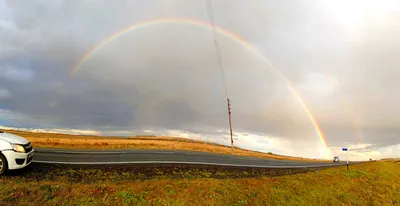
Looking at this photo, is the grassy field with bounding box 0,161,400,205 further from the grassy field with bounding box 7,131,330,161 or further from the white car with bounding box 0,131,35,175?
the grassy field with bounding box 7,131,330,161

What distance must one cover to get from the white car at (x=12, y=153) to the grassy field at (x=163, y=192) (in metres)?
0.52

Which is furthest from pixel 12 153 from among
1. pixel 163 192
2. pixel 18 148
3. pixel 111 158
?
pixel 111 158

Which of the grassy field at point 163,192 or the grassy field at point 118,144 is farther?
the grassy field at point 118,144

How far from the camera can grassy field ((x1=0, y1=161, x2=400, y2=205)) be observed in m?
8.46

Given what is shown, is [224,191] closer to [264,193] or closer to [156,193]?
[264,193]

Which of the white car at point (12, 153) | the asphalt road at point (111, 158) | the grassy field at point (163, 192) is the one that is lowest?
the grassy field at point (163, 192)

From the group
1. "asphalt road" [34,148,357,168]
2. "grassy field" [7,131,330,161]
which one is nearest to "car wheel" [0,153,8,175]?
"asphalt road" [34,148,357,168]

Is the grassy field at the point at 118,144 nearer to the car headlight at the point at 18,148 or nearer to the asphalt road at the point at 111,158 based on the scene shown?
the asphalt road at the point at 111,158

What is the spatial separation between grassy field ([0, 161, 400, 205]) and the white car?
52 centimetres

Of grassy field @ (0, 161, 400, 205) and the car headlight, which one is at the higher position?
the car headlight

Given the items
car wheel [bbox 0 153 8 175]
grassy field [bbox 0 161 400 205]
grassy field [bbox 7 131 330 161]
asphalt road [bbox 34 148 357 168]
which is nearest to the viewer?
grassy field [bbox 0 161 400 205]

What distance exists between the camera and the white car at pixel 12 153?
10.7 metres

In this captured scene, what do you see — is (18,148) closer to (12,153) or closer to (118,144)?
(12,153)

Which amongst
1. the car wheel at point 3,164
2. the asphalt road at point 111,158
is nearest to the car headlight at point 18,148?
the car wheel at point 3,164
